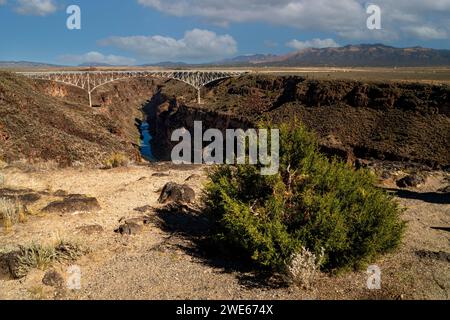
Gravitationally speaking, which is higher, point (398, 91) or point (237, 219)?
point (398, 91)

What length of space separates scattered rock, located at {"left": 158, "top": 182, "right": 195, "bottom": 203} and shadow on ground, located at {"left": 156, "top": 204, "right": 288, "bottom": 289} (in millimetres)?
445

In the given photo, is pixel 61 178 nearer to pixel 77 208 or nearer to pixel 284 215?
pixel 77 208

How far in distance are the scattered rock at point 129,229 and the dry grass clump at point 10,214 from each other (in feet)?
10.4

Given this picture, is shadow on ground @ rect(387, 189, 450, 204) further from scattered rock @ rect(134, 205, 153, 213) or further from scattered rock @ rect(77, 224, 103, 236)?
scattered rock @ rect(77, 224, 103, 236)

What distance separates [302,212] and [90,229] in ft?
21.2

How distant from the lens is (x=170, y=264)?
1066cm

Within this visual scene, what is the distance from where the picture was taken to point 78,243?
11.2m

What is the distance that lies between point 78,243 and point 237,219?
4.45 metres

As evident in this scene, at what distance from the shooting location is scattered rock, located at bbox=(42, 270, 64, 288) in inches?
373

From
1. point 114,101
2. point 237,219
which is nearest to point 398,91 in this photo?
point 237,219
